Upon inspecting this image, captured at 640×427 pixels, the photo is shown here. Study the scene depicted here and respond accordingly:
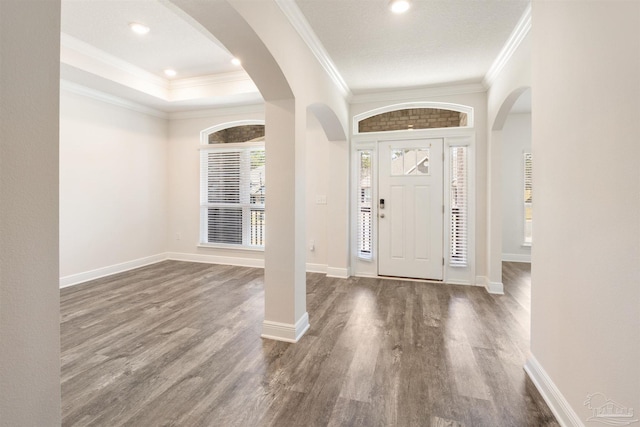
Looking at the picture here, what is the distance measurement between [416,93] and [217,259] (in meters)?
4.14

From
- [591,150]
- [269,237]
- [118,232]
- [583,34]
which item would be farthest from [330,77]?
[118,232]

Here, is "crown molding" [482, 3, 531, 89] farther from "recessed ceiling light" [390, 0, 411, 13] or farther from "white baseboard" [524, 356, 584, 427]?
"white baseboard" [524, 356, 584, 427]

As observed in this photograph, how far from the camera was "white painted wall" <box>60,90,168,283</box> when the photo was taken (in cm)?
406

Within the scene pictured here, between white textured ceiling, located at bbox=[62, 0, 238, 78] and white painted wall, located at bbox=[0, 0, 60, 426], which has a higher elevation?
white textured ceiling, located at bbox=[62, 0, 238, 78]

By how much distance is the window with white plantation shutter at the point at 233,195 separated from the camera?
527cm

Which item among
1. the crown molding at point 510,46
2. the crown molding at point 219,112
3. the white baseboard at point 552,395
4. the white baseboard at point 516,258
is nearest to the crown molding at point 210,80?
the crown molding at point 219,112

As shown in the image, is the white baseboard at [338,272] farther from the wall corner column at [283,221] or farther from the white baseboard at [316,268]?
the wall corner column at [283,221]

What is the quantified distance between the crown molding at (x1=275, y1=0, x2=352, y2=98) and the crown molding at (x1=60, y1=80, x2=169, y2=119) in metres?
3.26

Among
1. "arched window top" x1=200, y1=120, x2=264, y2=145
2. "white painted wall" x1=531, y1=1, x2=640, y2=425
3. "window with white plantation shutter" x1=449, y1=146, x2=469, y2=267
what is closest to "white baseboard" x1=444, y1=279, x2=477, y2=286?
"window with white plantation shutter" x1=449, y1=146, x2=469, y2=267

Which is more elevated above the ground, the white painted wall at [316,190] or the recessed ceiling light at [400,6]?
the recessed ceiling light at [400,6]

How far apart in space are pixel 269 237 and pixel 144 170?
12.0ft

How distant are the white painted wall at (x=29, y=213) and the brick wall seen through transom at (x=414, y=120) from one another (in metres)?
4.23

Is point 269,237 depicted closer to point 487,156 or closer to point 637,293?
point 637,293

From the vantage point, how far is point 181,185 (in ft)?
18.3
